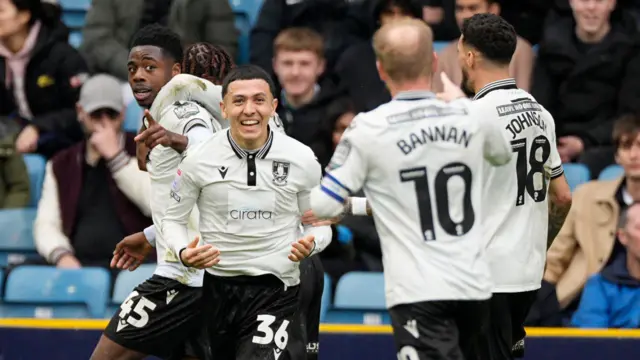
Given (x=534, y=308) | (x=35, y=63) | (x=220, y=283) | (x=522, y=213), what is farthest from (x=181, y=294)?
(x=35, y=63)

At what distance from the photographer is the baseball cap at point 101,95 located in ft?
31.0

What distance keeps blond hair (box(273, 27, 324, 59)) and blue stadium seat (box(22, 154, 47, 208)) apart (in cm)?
188

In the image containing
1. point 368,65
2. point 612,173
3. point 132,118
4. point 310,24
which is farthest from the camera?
point 310,24

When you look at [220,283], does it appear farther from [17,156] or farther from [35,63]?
[35,63]

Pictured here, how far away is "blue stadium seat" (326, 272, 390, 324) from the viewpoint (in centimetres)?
850

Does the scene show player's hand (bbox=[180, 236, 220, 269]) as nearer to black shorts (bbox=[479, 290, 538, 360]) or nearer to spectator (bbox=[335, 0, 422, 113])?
black shorts (bbox=[479, 290, 538, 360])

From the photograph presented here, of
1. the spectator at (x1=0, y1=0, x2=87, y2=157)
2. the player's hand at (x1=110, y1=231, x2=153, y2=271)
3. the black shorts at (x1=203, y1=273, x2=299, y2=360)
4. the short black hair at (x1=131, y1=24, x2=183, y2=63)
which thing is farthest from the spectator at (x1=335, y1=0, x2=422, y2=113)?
the black shorts at (x1=203, y1=273, x2=299, y2=360)

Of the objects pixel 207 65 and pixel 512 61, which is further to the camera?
pixel 512 61

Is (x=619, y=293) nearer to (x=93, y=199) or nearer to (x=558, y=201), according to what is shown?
(x=558, y=201)

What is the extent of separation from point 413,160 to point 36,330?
371 cm

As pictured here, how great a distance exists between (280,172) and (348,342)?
216 centimetres

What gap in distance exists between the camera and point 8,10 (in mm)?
10305

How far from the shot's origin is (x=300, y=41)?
32.3 ft

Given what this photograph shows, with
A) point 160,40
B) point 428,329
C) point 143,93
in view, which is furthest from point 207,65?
point 428,329
